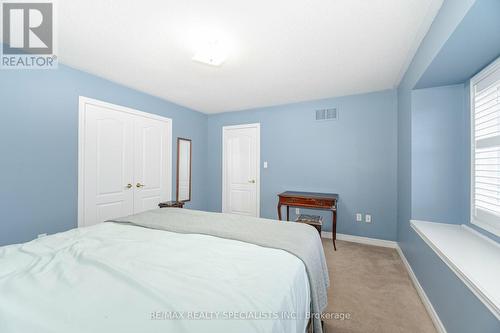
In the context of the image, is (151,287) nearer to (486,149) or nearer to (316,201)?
(486,149)

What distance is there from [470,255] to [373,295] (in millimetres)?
893

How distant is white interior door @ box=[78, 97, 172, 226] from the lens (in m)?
2.57

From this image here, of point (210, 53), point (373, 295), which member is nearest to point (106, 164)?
point (210, 53)

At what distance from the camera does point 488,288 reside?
1040 mm

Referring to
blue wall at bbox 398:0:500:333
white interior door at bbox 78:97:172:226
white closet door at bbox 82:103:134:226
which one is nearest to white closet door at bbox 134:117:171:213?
white interior door at bbox 78:97:172:226

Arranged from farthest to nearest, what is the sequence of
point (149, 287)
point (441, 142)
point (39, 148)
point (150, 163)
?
point (150, 163) → point (39, 148) → point (441, 142) → point (149, 287)

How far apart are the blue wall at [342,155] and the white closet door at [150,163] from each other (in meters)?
1.70

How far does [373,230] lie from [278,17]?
319cm

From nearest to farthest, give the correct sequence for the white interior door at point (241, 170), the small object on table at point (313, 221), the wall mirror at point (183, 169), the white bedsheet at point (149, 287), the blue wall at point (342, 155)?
the white bedsheet at point (149, 287) < the small object on table at point (313, 221) < the blue wall at point (342, 155) < the wall mirror at point (183, 169) < the white interior door at point (241, 170)

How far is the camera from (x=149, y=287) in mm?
860

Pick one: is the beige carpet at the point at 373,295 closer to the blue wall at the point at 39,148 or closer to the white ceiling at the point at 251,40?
the white ceiling at the point at 251,40

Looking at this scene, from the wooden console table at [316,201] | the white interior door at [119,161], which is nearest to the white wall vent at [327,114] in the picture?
the wooden console table at [316,201]

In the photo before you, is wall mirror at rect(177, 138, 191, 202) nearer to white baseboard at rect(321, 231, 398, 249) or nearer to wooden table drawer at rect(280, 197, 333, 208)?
wooden table drawer at rect(280, 197, 333, 208)

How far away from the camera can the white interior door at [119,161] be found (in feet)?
8.44
